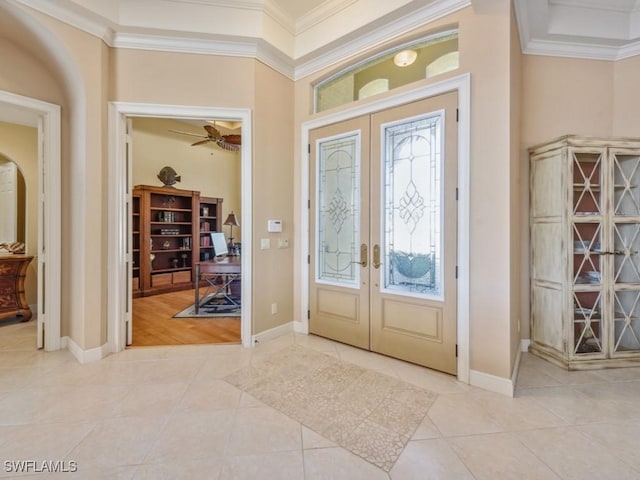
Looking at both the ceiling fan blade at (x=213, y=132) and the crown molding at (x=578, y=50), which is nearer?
the crown molding at (x=578, y=50)

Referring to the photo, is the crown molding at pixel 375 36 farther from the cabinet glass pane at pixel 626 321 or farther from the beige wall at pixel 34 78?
the cabinet glass pane at pixel 626 321

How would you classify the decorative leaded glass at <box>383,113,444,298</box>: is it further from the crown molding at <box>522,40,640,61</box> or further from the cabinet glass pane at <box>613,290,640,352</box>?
the cabinet glass pane at <box>613,290,640,352</box>

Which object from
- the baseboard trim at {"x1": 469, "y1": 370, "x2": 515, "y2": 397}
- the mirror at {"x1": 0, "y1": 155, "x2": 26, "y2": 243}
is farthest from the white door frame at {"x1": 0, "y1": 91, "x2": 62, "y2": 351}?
the baseboard trim at {"x1": 469, "y1": 370, "x2": 515, "y2": 397}

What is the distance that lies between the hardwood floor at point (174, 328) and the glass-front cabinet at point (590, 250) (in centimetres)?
335

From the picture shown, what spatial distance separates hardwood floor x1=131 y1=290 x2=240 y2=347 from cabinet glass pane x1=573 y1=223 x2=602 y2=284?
11.8 ft

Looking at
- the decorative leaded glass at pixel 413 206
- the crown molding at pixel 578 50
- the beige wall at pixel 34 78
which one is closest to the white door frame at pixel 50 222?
the beige wall at pixel 34 78

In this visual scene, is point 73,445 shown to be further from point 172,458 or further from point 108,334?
point 108,334

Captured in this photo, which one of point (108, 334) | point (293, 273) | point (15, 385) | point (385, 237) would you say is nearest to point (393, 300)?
point (385, 237)

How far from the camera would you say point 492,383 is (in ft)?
7.80

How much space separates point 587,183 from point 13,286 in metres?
6.68

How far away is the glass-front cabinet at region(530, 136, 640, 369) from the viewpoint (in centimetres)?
271

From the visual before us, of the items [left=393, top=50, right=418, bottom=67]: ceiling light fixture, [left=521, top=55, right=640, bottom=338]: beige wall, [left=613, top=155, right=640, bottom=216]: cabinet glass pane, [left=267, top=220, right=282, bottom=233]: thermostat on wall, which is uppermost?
[left=393, top=50, right=418, bottom=67]: ceiling light fixture

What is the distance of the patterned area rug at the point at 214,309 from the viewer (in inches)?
175

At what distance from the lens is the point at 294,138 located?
3693 mm
